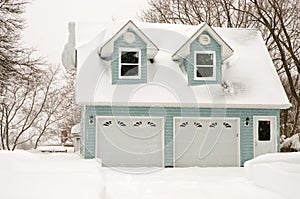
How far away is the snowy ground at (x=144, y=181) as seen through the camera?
6.15 meters

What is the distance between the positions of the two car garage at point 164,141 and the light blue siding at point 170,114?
128mm

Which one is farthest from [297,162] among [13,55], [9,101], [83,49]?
[9,101]

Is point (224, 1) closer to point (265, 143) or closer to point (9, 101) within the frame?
point (265, 143)

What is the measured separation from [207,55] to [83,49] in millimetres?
4790

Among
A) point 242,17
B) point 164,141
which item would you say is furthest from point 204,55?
point 242,17

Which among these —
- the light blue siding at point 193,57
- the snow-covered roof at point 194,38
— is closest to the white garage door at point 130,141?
the light blue siding at point 193,57

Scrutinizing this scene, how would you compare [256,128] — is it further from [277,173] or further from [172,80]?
[277,173]

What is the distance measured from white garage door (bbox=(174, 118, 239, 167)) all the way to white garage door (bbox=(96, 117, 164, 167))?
0.74 m

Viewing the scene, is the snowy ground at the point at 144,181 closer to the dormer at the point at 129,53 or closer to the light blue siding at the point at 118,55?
the light blue siding at the point at 118,55

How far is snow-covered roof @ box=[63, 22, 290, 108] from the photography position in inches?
631

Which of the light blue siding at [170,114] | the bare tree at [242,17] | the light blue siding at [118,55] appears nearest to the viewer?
the light blue siding at [170,114]

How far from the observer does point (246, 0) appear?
89.9 ft

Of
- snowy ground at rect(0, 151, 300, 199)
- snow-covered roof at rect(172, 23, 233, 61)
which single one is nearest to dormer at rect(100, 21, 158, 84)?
snow-covered roof at rect(172, 23, 233, 61)

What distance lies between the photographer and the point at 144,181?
12.4 metres
